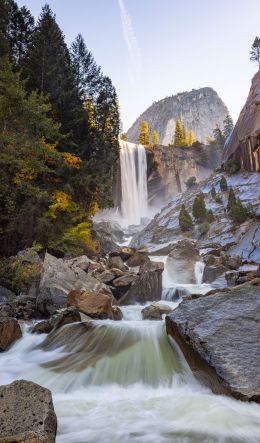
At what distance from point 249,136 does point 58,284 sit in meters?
34.0

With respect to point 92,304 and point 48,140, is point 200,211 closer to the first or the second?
point 48,140

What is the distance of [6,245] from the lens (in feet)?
57.6

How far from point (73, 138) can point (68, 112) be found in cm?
178

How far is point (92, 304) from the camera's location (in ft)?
34.9

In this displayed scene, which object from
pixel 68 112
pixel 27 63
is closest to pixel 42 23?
pixel 27 63

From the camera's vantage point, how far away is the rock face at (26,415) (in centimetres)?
350

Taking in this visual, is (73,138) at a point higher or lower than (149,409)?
higher

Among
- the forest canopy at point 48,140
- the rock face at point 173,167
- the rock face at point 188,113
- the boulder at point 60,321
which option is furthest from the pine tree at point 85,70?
the rock face at point 188,113

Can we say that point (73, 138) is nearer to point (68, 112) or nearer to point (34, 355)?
point (68, 112)

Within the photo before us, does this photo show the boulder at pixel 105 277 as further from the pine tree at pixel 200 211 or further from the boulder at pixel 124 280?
the pine tree at pixel 200 211

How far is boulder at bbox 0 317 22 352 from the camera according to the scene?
9.30 metres

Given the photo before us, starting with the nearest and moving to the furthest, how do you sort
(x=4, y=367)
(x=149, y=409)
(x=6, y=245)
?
(x=149, y=409)
(x=4, y=367)
(x=6, y=245)

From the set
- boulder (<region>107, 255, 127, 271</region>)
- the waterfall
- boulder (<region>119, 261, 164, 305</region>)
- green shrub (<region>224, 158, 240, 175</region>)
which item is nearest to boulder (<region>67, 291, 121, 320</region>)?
boulder (<region>119, 261, 164, 305</region>)

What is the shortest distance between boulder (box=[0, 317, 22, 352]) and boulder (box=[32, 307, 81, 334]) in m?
0.59
